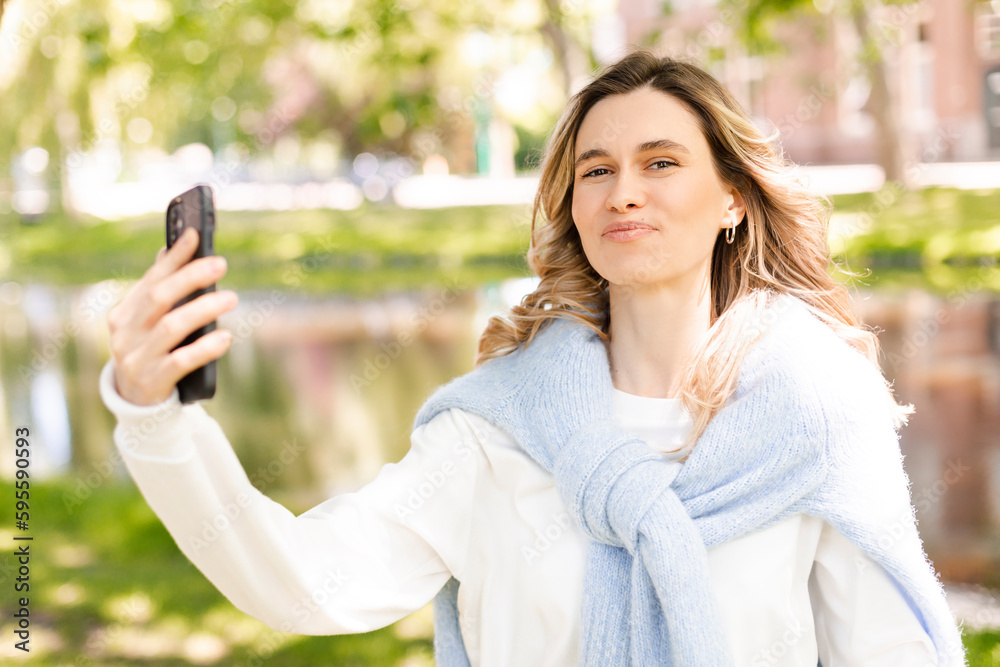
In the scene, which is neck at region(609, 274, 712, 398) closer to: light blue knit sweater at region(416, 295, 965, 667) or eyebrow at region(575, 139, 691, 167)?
light blue knit sweater at region(416, 295, 965, 667)

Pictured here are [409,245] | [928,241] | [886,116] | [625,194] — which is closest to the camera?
[625,194]

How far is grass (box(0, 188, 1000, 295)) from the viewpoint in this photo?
42.2ft

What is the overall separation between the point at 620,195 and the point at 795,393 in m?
0.48

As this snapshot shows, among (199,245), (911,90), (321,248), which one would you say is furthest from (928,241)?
(911,90)

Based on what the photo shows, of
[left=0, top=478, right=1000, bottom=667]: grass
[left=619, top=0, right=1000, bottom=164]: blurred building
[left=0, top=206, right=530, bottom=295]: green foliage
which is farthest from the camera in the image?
[left=619, top=0, right=1000, bottom=164]: blurred building

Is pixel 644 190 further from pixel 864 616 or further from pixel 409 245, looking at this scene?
pixel 409 245

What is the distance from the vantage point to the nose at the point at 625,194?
6.07ft

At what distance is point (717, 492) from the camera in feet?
5.65

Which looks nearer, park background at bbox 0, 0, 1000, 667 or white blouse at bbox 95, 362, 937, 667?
white blouse at bbox 95, 362, 937, 667

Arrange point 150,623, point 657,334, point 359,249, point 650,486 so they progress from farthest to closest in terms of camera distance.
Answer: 1. point 359,249
2. point 150,623
3. point 657,334
4. point 650,486

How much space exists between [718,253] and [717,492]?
649 mm

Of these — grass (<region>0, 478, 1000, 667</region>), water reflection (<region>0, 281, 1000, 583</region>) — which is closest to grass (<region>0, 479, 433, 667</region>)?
grass (<region>0, 478, 1000, 667</region>)

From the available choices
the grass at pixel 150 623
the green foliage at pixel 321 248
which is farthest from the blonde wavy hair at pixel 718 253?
the green foliage at pixel 321 248

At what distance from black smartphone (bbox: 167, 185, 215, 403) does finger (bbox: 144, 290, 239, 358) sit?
15mm
